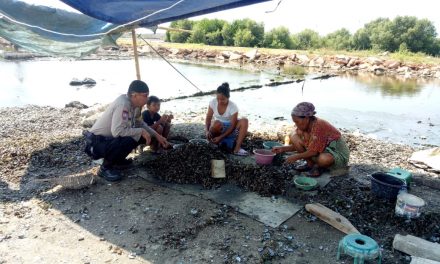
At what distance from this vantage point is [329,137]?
4242 millimetres

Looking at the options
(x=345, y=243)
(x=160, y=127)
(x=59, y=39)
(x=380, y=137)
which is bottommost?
(x=380, y=137)

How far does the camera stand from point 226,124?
200 inches

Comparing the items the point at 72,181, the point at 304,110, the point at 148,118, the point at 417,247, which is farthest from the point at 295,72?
the point at 417,247

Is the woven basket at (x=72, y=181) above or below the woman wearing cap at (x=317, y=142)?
below

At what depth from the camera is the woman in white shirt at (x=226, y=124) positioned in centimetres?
503

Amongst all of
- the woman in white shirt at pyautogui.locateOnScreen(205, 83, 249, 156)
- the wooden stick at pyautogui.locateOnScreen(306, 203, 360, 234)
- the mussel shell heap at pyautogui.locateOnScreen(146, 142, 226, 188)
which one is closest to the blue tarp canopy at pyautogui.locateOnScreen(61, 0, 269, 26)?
the woman in white shirt at pyautogui.locateOnScreen(205, 83, 249, 156)

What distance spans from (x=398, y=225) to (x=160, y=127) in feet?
11.0

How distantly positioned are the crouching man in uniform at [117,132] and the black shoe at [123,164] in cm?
13

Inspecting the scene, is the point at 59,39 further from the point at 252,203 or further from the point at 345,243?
the point at 345,243

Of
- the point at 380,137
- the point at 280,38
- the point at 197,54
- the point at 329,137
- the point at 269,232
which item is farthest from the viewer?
the point at 280,38

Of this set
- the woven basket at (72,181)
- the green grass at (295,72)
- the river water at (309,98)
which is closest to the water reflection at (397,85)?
the river water at (309,98)

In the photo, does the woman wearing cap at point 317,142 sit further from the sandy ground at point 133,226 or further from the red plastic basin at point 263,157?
the sandy ground at point 133,226

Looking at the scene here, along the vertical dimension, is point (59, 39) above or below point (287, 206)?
above

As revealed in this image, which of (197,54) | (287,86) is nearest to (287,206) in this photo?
(287,86)
